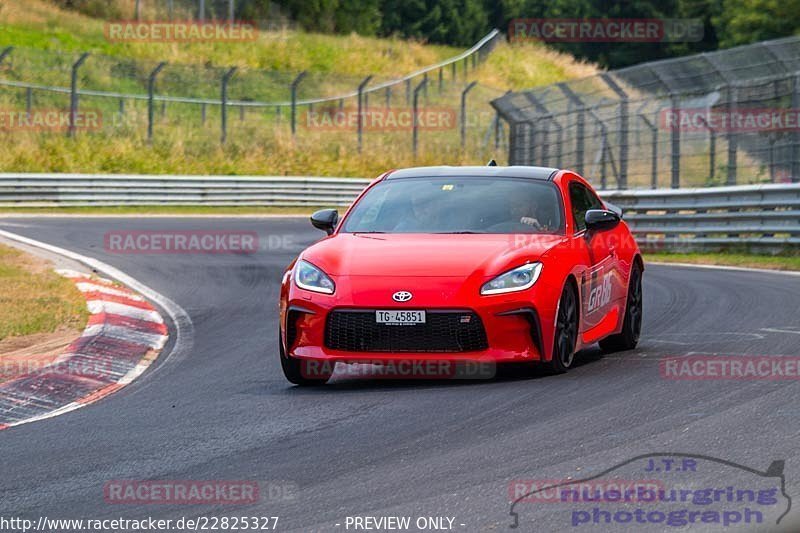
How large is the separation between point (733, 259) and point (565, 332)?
1183 centimetres

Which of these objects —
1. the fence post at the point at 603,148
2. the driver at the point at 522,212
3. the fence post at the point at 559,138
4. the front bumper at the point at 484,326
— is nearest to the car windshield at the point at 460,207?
the driver at the point at 522,212

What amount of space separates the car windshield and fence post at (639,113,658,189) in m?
14.9

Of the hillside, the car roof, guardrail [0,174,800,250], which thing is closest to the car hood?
the car roof

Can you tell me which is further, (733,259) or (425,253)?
(733,259)

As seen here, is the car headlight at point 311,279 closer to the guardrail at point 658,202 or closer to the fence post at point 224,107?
the guardrail at point 658,202

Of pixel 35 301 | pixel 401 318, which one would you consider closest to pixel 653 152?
pixel 35 301

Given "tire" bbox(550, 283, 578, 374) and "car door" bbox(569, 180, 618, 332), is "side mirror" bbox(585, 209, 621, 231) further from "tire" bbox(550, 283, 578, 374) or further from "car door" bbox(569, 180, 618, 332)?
"tire" bbox(550, 283, 578, 374)

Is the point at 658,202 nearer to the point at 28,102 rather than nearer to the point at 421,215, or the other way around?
the point at 421,215

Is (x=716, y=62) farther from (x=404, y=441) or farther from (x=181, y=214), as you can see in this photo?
(x=404, y=441)

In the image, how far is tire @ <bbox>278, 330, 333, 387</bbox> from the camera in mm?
8898

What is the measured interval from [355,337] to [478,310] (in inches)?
29.8

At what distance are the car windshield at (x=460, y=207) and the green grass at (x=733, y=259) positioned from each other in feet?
31.4

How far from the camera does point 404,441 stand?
21.9ft

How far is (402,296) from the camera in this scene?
8.41 m
